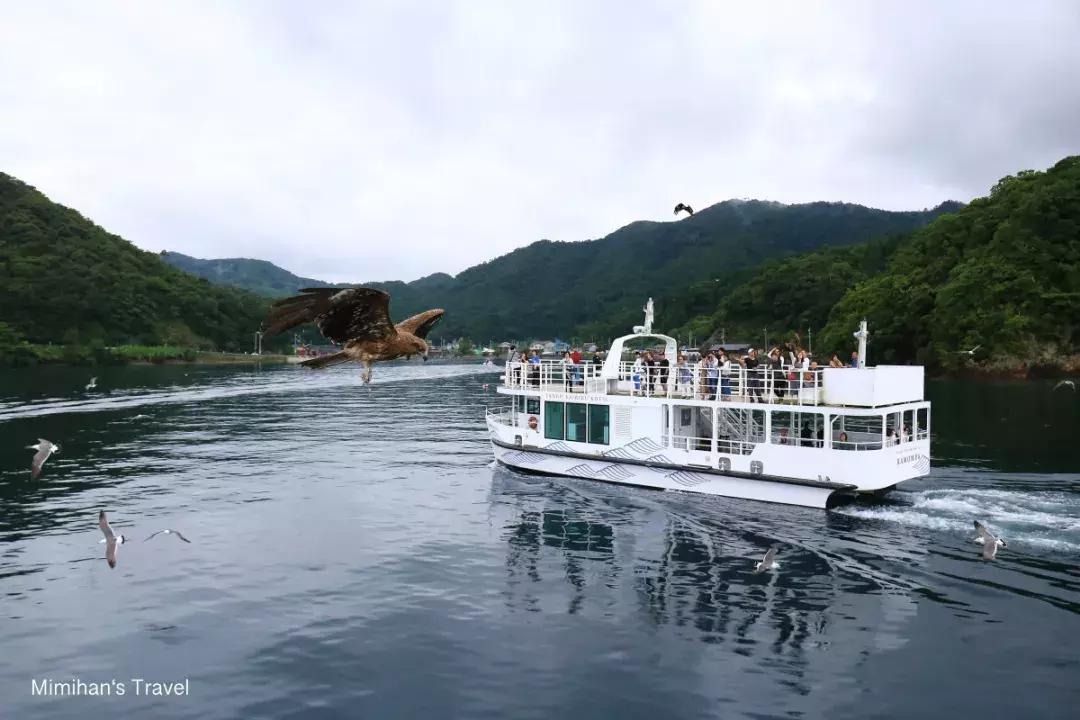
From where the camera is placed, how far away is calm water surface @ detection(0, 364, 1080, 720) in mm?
13289

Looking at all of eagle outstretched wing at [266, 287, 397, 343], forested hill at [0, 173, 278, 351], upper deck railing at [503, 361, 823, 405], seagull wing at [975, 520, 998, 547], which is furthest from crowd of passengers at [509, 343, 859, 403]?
forested hill at [0, 173, 278, 351]

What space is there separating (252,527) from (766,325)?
137766mm

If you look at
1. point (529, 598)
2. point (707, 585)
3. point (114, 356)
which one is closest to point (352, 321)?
point (529, 598)

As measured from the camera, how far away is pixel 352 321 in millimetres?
9141

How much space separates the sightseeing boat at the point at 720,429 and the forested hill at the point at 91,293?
135m

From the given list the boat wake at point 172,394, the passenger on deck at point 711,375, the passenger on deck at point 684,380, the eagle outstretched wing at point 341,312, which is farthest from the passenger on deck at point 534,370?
the boat wake at point 172,394

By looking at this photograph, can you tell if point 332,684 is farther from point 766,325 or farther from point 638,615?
point 766,325

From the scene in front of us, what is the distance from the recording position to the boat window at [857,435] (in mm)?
25922

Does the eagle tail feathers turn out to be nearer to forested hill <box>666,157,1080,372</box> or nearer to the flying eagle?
the flying eagle

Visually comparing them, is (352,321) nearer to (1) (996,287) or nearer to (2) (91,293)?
(1) (996,287)

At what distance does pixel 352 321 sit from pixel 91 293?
174m

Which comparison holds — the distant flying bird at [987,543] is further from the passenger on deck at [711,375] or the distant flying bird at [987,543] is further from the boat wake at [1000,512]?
the passenger on deck at [711,375]

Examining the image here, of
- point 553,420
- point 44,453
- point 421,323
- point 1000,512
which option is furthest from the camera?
point 553,420

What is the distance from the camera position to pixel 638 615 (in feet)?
55.2
